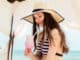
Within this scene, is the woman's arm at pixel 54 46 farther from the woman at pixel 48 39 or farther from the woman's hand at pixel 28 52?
the woman's hand at pixel 28 52

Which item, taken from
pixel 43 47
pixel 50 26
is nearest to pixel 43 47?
pixel 43 47

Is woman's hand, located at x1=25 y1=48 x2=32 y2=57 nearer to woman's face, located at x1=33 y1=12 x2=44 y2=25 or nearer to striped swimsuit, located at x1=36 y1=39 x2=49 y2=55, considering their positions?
striped swimsuit, located at x1=36 y1=39 x2=49 y2=55

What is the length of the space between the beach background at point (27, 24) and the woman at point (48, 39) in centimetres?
3

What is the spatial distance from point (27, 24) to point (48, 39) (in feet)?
0.48

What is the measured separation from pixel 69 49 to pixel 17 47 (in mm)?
287

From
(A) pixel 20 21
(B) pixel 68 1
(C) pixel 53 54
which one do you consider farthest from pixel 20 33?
(B) pixel 68 1

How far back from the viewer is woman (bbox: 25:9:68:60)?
135 centimetres

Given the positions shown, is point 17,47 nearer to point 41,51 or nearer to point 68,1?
point 41,51

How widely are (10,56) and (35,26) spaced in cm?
22

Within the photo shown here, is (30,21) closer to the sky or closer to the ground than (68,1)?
closer to the ground

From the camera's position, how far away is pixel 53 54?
135cm

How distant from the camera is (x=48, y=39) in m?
1.36

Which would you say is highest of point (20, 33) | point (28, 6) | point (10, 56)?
point (28, 6)

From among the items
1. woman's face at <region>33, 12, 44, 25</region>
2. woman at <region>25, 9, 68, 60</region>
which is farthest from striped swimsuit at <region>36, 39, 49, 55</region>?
woman's face at <region>33, 12, 44, 25</region>
